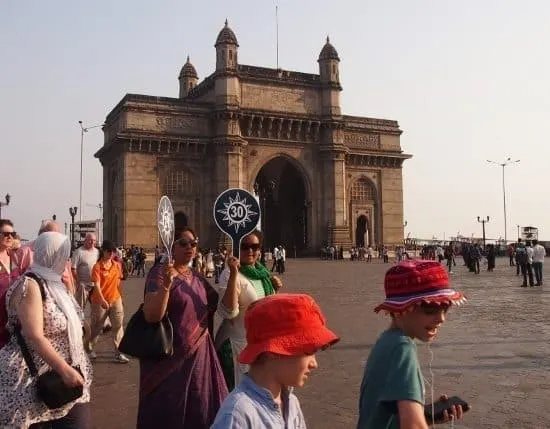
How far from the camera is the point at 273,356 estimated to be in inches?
81.4

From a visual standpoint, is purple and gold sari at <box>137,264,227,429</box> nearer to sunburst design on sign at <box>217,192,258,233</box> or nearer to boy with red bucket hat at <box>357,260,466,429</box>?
sunburst design on sign at <box>217,192,258,233</box>

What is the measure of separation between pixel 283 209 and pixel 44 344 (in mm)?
47103

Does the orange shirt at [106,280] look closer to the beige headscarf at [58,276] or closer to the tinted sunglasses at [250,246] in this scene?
the tinted sunglasses at [250,246]

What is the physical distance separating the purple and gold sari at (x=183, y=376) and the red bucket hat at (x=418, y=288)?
155cm

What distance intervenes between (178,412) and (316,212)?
39576 mm

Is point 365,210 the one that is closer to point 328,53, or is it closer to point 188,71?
point 328,53

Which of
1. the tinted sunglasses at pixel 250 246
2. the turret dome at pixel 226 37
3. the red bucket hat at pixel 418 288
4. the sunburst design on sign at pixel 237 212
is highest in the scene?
the turret dome at pixel 226 37

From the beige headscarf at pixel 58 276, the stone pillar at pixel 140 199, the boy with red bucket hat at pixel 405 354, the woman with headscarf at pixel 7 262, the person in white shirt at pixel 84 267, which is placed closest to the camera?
the boy with red bucket hat at pixel 405 354

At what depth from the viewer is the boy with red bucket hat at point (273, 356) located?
204 centimetres

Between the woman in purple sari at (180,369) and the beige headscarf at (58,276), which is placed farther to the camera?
the woman in purple sari at (180,369)

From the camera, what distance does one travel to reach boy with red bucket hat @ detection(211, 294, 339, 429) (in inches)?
80.3

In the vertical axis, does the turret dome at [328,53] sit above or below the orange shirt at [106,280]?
above

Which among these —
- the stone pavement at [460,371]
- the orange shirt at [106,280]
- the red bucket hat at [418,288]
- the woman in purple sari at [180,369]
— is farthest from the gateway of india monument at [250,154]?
the red bucket hat at [418,288]

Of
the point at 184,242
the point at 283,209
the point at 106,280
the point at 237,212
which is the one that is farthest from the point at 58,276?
the point at 283,209
